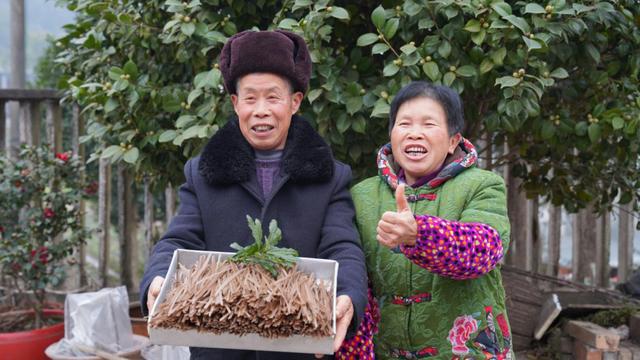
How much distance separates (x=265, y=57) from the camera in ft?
6.30

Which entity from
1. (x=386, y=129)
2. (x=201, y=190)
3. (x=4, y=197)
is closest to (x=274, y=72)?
(x=201, y=190)

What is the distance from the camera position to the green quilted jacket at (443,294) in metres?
1.89

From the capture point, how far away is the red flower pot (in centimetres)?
356

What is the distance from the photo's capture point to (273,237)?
1.71 m

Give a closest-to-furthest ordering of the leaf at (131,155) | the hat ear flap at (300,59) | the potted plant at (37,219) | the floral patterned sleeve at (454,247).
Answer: the floral patterned sleeve at (454,247), the hat ear flap at (300,59), the leaf at (131,155), the potted plant at (37,219)

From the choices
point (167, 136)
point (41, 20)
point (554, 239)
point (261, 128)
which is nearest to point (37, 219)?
point (167, 136)

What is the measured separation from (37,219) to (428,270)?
2628 millimetres

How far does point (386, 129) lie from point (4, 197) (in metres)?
2.12

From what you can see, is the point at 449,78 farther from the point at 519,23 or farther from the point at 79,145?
the point at 79,145

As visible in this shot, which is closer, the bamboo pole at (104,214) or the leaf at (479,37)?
the leaf at (479,37)

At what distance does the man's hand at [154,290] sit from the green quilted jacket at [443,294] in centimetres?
60

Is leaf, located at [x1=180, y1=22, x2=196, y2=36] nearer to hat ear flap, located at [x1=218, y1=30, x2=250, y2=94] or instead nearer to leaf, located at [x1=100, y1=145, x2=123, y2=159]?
leaf, located at [x1=100, y1=145, x2=123, y2=159]

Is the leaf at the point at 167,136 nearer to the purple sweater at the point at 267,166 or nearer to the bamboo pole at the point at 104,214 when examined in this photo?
the purple sweater at the point at 267,166

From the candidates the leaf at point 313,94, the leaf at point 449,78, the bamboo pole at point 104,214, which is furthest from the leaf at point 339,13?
the bamboo pole at point 104,214
